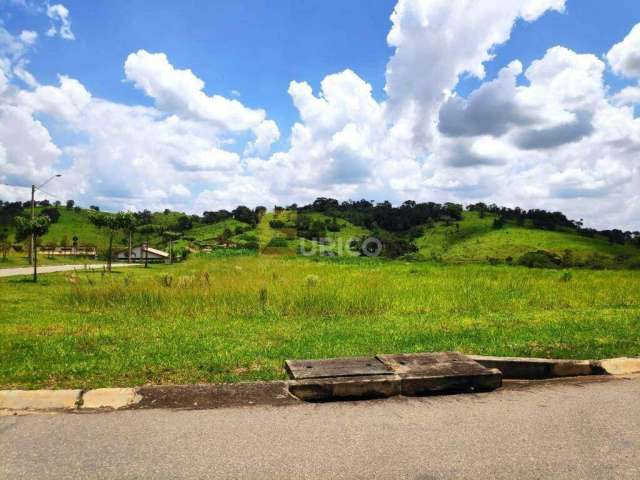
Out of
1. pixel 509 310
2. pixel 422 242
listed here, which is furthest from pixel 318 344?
pixel 422 242

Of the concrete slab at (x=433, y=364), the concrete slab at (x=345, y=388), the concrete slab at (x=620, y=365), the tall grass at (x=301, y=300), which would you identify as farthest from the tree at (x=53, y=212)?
the concrete slab at (x=620, y=365)

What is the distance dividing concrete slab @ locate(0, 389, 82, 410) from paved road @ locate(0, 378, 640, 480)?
28cm

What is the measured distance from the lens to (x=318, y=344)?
291 inches

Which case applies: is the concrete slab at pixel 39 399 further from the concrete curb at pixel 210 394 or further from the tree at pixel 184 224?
the tree at pixel 184 224

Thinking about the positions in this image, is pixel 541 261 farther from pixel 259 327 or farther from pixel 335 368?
pixel 335 368

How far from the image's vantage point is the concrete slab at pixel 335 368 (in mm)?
5085

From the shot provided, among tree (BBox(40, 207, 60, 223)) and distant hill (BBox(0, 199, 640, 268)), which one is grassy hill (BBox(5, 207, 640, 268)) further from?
tree (BBox(40, 207, 60, 223))

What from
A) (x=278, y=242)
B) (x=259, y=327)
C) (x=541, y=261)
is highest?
(x=278, y=242)

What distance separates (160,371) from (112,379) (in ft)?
1.80

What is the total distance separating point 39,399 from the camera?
15.0ft

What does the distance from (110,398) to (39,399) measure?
2.13 ft

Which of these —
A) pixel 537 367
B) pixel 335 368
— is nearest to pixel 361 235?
pixel 537 367

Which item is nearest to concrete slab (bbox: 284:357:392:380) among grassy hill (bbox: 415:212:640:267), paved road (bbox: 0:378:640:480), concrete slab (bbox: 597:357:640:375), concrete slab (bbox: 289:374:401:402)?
concrete slab (bbox: 289:374:401:402)

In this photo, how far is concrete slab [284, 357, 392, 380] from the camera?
200 inches
